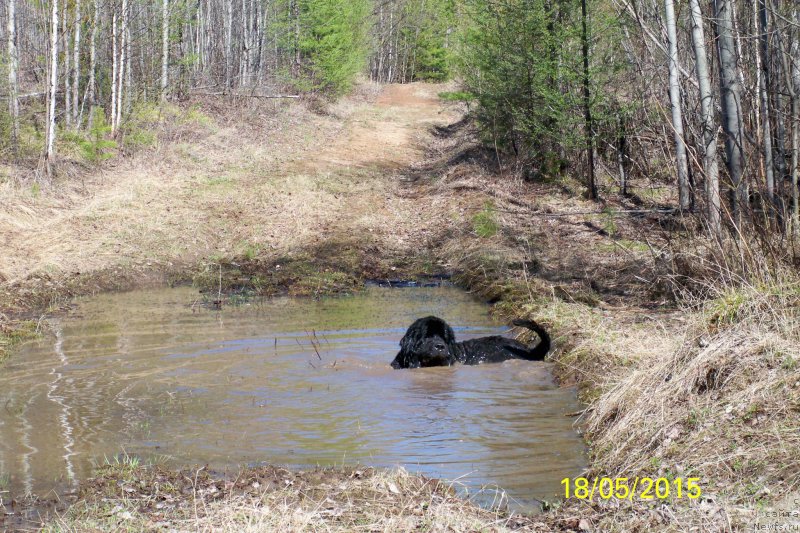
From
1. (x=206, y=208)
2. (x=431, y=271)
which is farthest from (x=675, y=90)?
(x=206, y=208)

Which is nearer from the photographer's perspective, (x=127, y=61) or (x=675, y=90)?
(x=675, y=90)

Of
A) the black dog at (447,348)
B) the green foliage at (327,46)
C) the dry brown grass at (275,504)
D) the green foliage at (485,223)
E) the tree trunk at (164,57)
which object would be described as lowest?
the dry brown grass at (275,504)

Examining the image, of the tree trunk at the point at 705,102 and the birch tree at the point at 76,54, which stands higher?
the birch tree at the point at 76,54

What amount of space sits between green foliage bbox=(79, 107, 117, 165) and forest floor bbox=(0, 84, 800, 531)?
399 millimetres

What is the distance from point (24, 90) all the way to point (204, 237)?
1227 centimetres

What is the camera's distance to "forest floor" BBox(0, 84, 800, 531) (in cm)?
510

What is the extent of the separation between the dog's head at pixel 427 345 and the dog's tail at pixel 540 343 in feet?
2.89

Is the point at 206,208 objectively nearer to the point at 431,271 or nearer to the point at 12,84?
the point at 12,84

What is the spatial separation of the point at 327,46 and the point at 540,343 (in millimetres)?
34054

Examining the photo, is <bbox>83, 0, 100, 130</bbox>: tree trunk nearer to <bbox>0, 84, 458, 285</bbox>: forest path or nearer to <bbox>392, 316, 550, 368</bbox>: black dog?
<bbox>0, 84, 458, 285</bbox>: forest path

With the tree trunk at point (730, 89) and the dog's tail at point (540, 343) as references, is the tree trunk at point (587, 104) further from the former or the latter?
the dog's tail at point (540, 343)

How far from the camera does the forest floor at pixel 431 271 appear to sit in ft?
16.7

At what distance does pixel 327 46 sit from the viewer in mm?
40688

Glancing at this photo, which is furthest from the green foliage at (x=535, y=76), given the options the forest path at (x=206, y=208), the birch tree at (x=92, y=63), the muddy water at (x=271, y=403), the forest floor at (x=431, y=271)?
the birch tree at (x=92, y=63)
